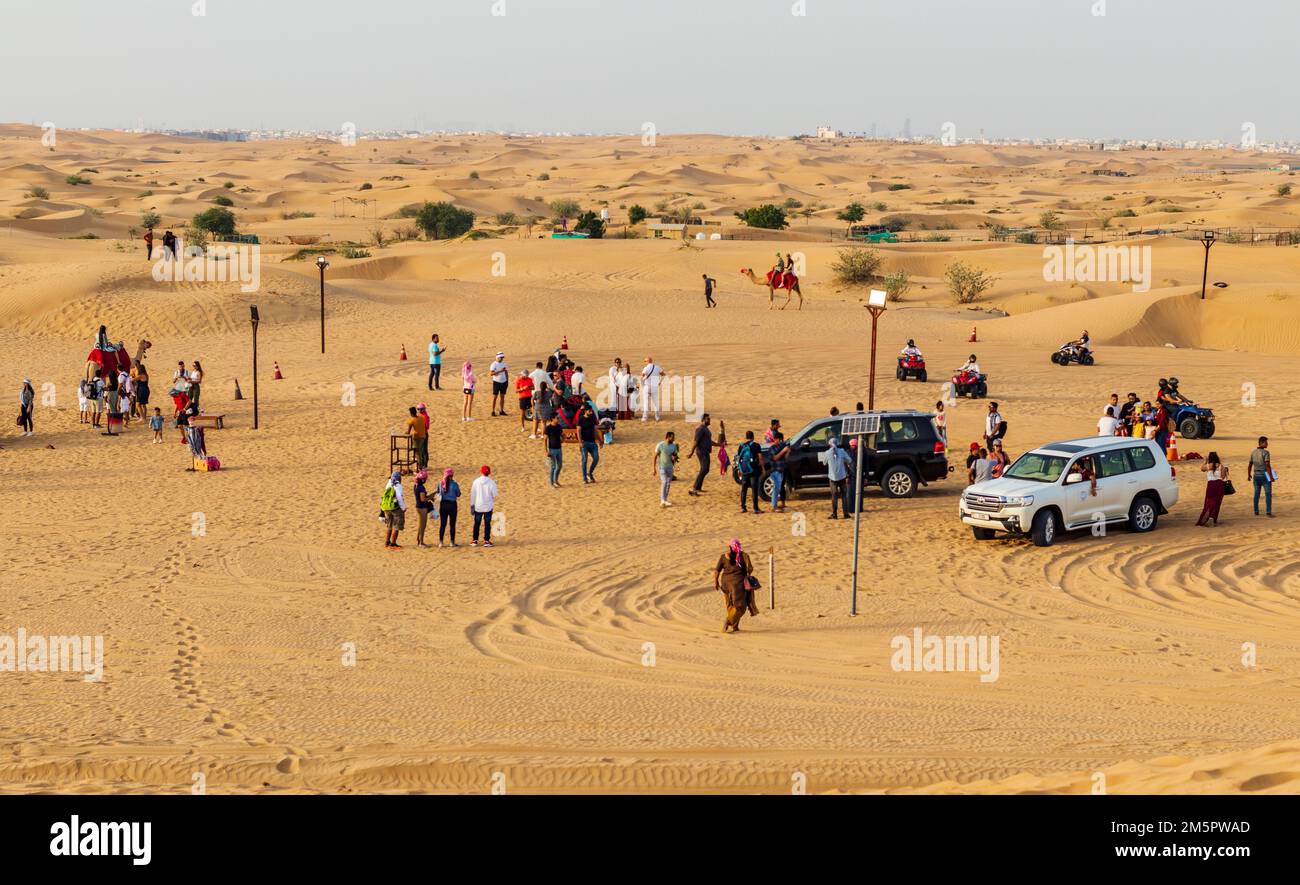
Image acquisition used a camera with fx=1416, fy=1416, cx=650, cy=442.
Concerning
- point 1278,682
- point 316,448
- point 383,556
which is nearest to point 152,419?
point 316,448

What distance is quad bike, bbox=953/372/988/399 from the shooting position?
1303 inches

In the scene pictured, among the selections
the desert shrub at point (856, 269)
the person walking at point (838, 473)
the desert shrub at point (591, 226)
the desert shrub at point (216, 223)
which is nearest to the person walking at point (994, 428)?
the person walking at point (838, 473)

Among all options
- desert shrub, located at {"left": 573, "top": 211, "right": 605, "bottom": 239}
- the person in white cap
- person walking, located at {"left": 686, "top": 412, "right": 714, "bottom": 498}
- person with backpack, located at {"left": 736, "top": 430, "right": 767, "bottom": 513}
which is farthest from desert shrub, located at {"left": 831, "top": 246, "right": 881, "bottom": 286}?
person with backpack, located at {"left": 736, "top": 430, "right": 767, "bottom": 513}

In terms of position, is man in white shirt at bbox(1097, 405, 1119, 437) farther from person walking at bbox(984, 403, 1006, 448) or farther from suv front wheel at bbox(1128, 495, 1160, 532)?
suv front wheel at bbox(1128, 495, 1160, 532)

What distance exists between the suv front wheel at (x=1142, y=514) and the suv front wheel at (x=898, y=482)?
3924 millimetres

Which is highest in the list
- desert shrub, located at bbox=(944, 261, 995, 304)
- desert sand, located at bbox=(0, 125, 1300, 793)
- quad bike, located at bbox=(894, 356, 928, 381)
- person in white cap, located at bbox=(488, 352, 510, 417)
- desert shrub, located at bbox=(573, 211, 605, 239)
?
desert shrub, located at bbox=(573, 211, 605, 239)

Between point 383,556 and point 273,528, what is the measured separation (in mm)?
2533

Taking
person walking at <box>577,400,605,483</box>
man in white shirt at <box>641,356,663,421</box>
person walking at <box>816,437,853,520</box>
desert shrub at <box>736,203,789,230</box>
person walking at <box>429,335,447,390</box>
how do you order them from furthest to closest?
desert shrub at <box>736,203,789,230</box>, person walking at <box>429,335,447,390</box>, man in white shirt at <box>641,356,663,421</box>, person walking at <box>577,400,605,483</box>, person walking at <box>816,437,853,520</box>

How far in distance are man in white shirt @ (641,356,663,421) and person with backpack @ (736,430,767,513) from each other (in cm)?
671

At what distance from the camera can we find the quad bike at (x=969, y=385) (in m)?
33.1

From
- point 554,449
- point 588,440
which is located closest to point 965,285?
point 588,440

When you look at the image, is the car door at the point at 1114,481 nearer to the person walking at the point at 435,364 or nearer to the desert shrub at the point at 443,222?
the person walking at the point at 435,364

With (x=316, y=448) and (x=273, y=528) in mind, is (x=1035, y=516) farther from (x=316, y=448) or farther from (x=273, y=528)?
(x=316, y=448)

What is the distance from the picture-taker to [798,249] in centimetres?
6475
